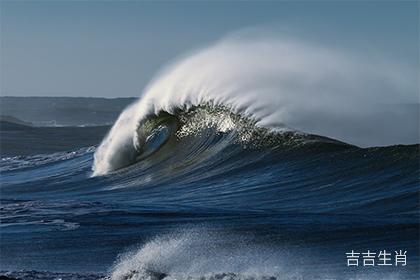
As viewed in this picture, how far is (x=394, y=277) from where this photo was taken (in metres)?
6.57

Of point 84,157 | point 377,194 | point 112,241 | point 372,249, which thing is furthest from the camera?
point 84,157

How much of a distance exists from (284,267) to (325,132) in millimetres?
7887

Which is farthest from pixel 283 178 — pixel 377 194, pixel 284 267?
pixel 284 267

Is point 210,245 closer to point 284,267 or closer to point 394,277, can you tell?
point 284,267

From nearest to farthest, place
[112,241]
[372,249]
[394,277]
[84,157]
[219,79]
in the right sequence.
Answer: [394,277]
[372,249]
[112,241]
[219,79]
[84,157]

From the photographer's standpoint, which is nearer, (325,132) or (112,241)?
(112,241)

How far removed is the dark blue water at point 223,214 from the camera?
23.9 feet

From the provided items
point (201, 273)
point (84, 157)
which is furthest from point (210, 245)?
point (84, 157)

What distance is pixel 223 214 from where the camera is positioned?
32.0ft

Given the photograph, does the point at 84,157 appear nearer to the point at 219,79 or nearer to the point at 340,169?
the point at 219,79

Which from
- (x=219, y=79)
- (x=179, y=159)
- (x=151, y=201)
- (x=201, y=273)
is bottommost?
(x=201, y=273)

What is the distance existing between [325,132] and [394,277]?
26.9ft

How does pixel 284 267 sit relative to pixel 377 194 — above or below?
below

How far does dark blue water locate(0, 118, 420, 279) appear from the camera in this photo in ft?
23.9
